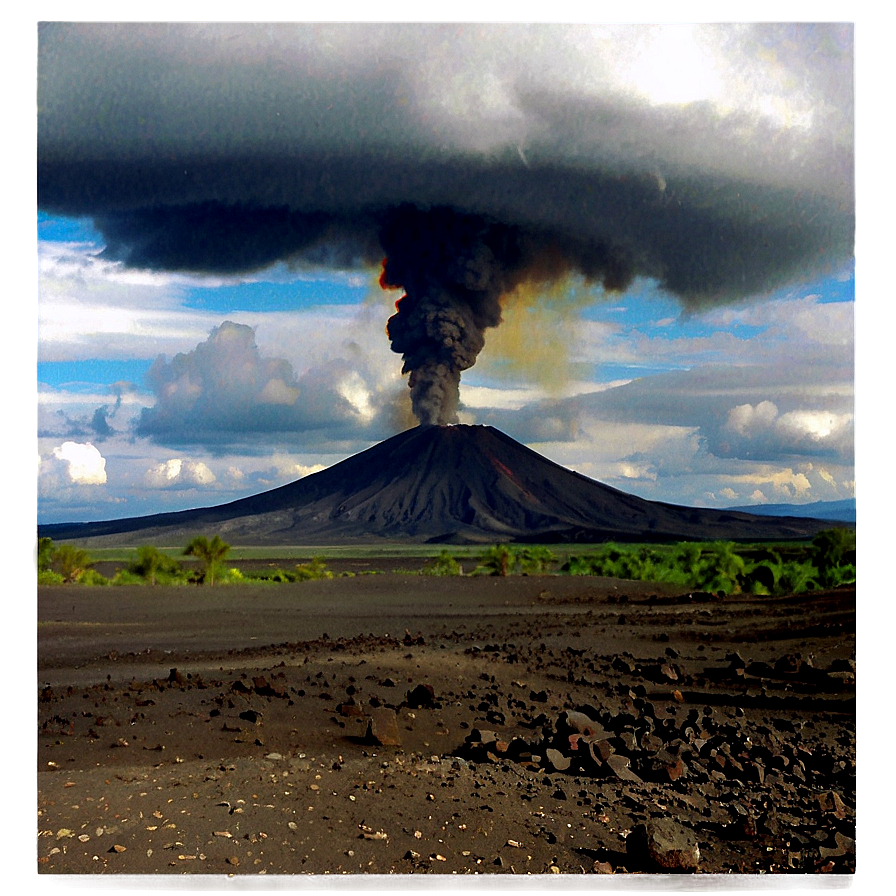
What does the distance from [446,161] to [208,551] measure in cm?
308

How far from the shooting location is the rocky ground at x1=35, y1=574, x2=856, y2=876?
311cm

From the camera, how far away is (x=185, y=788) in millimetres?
3293

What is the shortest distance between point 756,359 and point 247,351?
2972mm

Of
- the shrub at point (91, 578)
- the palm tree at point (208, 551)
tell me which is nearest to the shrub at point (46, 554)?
the shrub at point (91, 578)

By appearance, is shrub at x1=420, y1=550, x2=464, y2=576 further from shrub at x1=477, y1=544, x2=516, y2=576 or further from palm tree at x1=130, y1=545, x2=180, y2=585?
palm tree at x1=130, y1=545, x2=180, y2=585

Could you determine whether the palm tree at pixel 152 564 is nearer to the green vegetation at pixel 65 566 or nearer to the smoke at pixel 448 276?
the green vegetation at pixel 65 566

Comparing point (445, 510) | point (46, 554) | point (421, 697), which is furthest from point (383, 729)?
point (445, 510)

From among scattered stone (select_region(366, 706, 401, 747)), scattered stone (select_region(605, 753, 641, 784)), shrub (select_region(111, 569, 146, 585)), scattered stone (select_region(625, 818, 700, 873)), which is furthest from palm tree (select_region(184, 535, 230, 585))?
scattered stone (select_region(625, 818, 700, 873))

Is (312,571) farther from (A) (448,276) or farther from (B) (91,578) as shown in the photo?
(A) (448,276)

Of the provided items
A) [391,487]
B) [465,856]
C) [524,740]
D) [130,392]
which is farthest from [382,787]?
[391,487]

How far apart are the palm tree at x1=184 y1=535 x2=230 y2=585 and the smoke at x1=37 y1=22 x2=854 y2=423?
1.78 metres

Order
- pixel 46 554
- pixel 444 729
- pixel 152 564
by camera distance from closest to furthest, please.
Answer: pixel 444 729 < pixel 46 554 < pixel 152 564

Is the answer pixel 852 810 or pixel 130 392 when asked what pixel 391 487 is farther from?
pixel 852 810

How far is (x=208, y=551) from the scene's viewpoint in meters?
5.58
